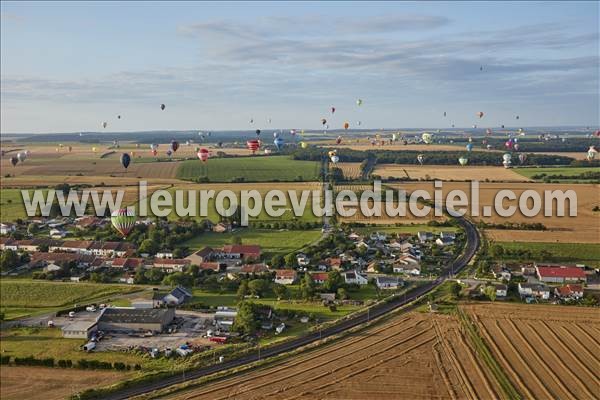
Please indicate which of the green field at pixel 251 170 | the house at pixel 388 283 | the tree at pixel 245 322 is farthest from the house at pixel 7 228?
the house at pixel 388 283

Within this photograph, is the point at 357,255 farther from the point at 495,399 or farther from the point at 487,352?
the point at 495,399

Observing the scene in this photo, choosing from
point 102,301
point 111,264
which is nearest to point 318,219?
point 111,264

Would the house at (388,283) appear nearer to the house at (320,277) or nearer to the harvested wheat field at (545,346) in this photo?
the house at (320,277)

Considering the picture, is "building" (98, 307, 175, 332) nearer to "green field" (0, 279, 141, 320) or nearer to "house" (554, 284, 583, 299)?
"green field" (0, 279, 141, 320)

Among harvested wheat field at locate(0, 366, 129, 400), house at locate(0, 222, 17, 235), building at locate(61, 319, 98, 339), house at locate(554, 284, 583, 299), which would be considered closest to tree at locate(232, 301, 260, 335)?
harvested wheat field at locate(0, 366, 129, 400)

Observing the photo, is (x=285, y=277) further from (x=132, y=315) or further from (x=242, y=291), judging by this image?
(x=132, y=315)

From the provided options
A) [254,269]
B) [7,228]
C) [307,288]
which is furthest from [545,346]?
[7,228]
